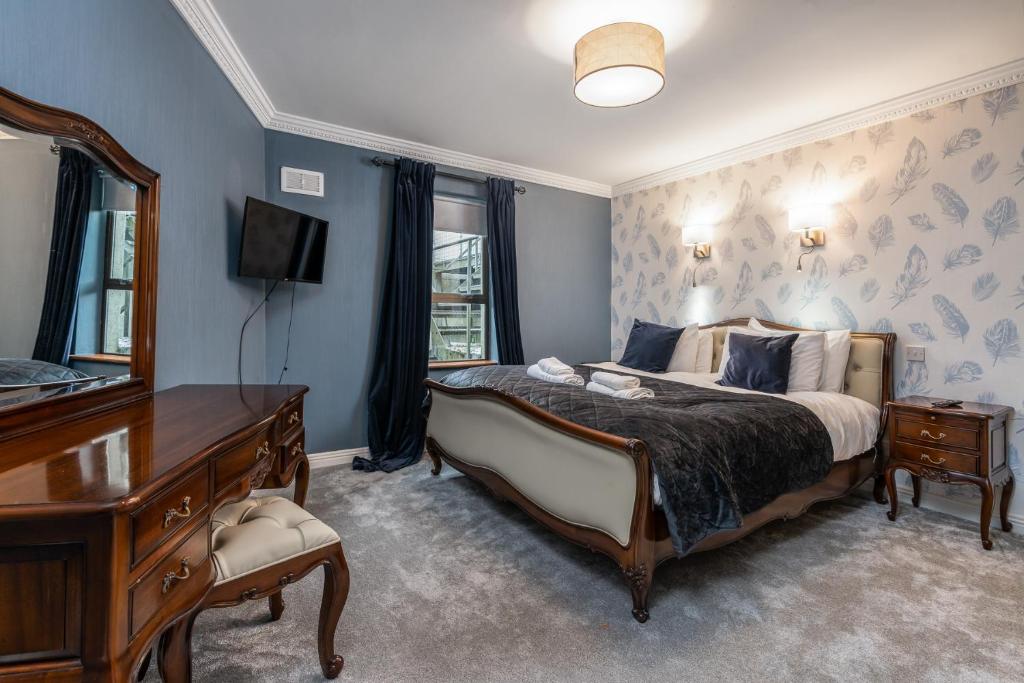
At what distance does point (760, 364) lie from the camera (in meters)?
3.09

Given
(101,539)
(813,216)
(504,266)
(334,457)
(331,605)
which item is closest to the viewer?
(101,539)

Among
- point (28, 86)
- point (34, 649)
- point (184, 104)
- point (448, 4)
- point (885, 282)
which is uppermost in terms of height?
point (448, 4)

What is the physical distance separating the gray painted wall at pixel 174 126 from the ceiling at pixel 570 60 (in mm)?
310

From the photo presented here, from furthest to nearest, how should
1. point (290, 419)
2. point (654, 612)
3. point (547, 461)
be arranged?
point (547, 461) < point (290, 419) < point (654, 612)

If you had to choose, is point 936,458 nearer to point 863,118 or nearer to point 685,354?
point 685,354

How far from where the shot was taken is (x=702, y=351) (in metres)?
3.87

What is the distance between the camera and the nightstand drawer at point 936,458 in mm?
2418

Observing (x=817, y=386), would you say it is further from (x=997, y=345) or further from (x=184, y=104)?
(x=184, y=104)

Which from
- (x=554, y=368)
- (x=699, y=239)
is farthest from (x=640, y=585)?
(x=699, y=239)

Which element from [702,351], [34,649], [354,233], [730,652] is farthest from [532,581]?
[354,233]

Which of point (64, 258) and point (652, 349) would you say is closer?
point (64, 258)

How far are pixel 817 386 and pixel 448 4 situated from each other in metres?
3.04

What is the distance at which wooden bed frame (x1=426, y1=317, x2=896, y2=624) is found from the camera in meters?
1.78

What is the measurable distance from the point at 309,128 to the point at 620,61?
2.41m
